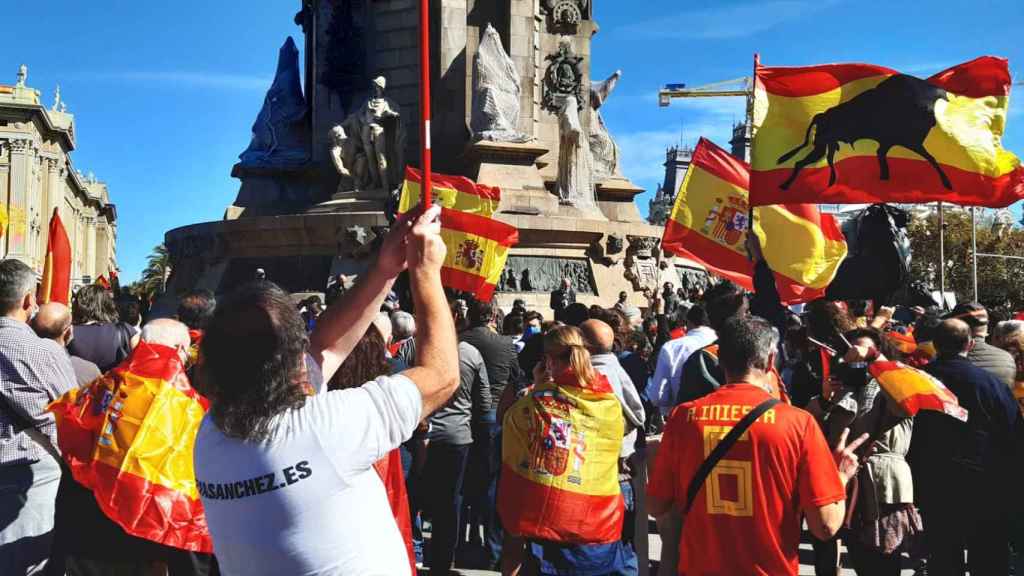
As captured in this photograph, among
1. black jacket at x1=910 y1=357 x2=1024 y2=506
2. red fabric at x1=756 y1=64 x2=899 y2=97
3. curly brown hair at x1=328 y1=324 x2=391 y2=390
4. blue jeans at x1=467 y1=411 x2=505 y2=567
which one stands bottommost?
blue jeans at x1=467 y1=411 x2=505 y2=567

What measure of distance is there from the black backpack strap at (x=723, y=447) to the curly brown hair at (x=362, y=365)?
1.33 metres

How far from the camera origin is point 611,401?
5.55 meters

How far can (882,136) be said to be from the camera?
27.0ft

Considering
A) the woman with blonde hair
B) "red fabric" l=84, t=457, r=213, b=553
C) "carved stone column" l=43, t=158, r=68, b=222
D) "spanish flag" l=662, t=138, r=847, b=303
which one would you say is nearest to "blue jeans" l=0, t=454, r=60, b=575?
"red fabric" l=84, t=457, r=213, b=553

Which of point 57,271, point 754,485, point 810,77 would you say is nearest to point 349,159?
point 57,271

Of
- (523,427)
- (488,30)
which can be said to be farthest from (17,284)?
(488,30)

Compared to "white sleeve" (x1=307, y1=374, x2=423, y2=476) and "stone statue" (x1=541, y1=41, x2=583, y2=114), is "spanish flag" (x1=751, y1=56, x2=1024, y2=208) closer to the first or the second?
"white sleeve" (x1=307, y1=374, x2=423, y2=476)

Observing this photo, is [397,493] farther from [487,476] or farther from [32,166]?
[32,166]

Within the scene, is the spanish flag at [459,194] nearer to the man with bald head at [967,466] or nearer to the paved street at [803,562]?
the paved street at [803,562]

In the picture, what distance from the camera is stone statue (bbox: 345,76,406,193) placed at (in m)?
19.3

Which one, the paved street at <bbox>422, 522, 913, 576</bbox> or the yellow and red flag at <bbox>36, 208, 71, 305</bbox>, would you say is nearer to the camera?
the paved street at <bbox>422, 522, 913, 576</bbox>

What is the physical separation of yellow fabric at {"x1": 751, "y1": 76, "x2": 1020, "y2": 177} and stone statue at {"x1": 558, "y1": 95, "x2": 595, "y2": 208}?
11.2 m

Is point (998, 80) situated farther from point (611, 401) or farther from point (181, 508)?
point (181, 508)

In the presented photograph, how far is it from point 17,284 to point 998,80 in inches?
274
